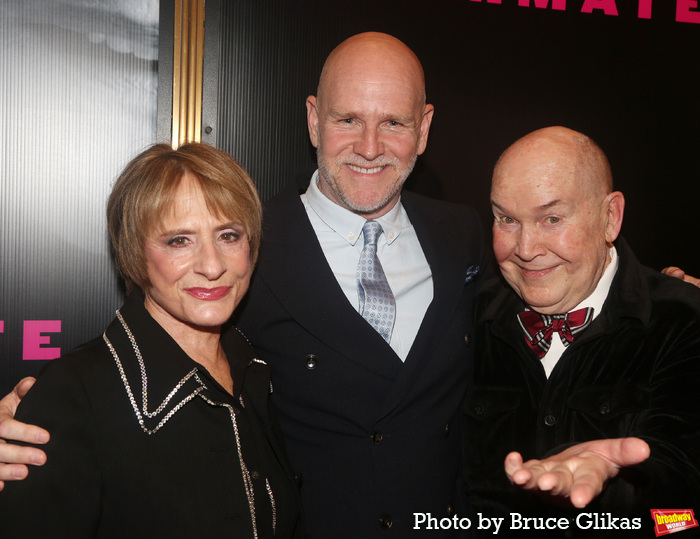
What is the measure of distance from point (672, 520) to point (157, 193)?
62.2 inches

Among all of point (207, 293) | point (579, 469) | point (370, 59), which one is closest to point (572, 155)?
point (370, 59)

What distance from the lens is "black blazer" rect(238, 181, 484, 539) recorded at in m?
2.12

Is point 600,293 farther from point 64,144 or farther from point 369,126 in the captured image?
point 64,144

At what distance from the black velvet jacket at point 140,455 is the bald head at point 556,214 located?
0.95m

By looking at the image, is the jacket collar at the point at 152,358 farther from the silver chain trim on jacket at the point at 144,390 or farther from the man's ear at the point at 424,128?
the man's ear at the point at 424,128

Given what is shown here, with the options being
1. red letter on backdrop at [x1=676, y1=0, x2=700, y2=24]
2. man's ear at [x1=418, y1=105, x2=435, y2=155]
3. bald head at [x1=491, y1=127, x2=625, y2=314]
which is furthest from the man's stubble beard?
red letter on backdrop at [x1=676, y1=0, x2=700, y2=24]

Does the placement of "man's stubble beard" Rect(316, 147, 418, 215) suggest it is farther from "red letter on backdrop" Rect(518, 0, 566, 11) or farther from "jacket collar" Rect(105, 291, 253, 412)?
"red letter on backdrop" Rect(518, 0, 566, 11)

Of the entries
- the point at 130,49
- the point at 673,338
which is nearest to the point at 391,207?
the point at 673,338

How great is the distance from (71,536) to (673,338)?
5.43 ft

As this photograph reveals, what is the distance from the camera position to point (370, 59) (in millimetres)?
2359

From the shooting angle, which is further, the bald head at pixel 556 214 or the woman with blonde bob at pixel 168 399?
the bald head at pixel 556 214

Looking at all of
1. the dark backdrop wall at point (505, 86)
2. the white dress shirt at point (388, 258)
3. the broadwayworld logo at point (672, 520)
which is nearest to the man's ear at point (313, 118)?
the white dress shirt at point (388, 258)

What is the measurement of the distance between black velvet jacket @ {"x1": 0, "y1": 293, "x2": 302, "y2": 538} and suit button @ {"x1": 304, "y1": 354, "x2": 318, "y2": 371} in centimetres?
30

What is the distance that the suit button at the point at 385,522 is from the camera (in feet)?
6.92
